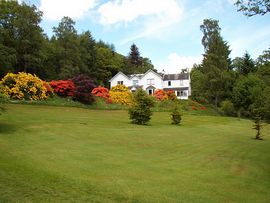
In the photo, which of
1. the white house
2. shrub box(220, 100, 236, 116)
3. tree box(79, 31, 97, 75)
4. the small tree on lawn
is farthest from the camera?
tree box(79, 31, 97, 75)

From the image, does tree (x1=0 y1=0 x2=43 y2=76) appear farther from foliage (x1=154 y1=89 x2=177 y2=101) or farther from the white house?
the white house

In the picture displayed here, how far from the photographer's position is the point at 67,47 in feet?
190

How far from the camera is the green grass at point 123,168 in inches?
316

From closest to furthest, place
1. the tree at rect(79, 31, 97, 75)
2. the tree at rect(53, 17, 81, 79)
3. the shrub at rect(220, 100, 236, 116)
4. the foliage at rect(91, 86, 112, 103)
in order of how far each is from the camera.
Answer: the foliage at rect(91, 86, 112, 103), the shrub at rect(220, 100, 236, 116), the tree at rect(53, 17, 81, 79), the tree at rect(79, 31, 97, 75)

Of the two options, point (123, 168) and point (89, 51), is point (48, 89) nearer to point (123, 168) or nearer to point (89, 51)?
point (123, 168)

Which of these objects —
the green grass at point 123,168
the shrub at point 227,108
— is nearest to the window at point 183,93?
the shrub at point 227,108

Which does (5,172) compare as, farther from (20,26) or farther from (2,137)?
(20,26)

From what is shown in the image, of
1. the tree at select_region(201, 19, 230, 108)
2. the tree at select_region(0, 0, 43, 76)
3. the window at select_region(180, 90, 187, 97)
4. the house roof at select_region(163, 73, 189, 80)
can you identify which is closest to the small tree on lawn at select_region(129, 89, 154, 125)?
the tree at select_region(0, 0, 43, 76)

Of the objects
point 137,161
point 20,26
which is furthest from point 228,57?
point 137,161

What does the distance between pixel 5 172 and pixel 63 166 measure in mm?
1918

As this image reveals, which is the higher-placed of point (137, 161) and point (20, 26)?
point (20, 26)

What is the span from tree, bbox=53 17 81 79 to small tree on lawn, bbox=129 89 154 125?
3168 cm

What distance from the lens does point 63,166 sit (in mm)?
10242

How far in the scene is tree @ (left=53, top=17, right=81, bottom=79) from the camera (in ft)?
185
